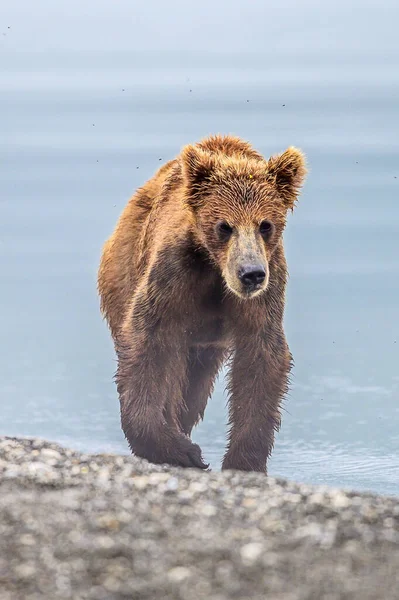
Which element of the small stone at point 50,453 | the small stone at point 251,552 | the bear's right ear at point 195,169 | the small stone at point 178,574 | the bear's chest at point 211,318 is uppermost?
the bear's right ear at point 195,169

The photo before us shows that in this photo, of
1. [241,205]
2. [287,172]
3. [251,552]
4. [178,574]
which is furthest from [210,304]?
[178,574]

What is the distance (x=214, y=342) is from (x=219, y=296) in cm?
44

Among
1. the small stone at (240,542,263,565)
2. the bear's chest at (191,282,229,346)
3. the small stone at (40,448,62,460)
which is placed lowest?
the small stone at (240,542,263,565)

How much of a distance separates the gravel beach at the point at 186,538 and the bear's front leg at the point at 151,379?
116cm

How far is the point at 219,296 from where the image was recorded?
719 centimetres

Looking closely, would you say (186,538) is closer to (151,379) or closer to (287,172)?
(151,379)

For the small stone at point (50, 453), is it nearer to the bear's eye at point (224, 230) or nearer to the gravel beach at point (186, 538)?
the gravel beach at point (186, 538)

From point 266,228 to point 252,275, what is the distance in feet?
1.54

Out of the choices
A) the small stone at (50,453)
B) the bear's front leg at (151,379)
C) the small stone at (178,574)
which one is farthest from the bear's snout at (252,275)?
the small stone at (178,574)

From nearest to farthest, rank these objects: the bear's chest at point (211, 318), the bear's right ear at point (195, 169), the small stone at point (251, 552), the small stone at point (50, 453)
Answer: the small stone at point (251, 552)
the small stone at point (50, 453)
the bear's right ear at point (195, 169)
the bear's chest at point (211, 318)

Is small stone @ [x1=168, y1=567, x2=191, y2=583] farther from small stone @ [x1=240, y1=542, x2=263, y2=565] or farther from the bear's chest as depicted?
the bear's chest

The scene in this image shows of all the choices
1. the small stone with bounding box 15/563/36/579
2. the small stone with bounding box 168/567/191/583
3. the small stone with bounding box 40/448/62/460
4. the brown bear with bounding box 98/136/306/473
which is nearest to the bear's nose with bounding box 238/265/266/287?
the brown bear with bounding box 98/136/306/473

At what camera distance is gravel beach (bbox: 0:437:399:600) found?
15.2 feet

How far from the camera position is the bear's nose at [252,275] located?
640cm
